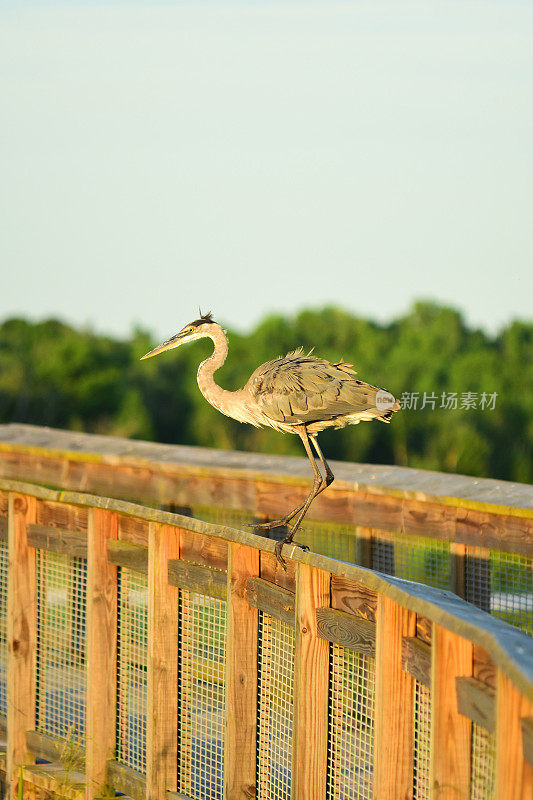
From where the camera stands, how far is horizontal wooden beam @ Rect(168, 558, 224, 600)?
14.3 feet

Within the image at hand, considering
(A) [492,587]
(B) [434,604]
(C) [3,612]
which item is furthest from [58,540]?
(B) [434,604]

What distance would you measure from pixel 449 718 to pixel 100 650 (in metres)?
2.58

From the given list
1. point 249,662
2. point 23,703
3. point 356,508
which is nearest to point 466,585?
point 356,508

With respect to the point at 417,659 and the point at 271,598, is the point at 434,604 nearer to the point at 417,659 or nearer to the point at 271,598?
the point at 417,659

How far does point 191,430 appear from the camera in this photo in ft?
124

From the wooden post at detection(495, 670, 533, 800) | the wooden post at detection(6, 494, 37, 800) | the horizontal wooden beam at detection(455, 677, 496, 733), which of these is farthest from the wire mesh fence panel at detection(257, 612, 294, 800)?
the wooden post at detection(495, 670, 533, 800)

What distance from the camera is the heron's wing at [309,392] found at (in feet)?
16.4

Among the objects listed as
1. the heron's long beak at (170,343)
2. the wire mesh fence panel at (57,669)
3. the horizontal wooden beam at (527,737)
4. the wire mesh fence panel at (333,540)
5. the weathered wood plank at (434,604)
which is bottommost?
the wire mesh fence panel at (57,669)

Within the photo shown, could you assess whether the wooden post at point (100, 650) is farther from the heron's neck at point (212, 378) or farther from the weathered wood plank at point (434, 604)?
the heron's neck at point (212, 378)

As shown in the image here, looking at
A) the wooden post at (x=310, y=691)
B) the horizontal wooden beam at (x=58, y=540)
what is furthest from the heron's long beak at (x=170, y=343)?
the wooden post at (x=310, y=691)

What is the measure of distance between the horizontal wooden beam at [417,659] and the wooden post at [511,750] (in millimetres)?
643

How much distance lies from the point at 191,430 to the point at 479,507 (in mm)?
32795

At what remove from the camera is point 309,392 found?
5.01 meters

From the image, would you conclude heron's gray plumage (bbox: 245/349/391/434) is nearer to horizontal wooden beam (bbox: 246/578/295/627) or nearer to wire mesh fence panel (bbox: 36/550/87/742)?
horizontal wooden beam (bbox: 246/578/295/627)
